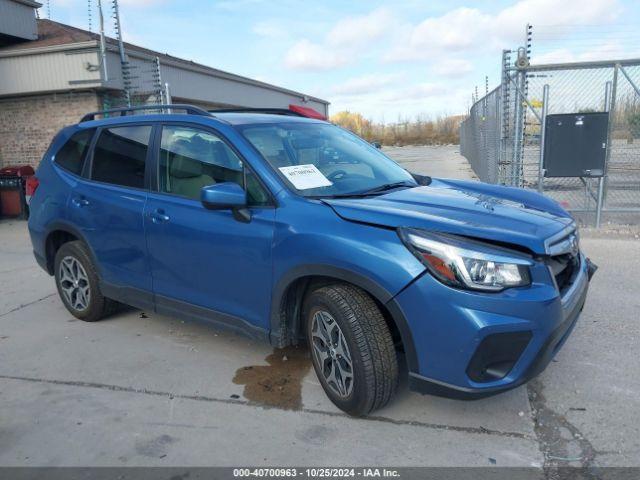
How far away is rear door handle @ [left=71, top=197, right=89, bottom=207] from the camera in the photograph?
14.7 feet

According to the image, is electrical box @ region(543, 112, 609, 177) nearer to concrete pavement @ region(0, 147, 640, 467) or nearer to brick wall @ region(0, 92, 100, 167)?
concrete pavement @ region(0, 147, 640, 467)

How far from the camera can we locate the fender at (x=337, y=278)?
2.79 meters

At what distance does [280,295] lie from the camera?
327 centimetres

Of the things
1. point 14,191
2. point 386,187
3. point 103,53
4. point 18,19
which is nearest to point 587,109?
point 386,187

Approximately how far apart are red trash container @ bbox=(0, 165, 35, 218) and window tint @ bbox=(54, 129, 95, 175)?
24.4ft

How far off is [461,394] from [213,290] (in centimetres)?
177

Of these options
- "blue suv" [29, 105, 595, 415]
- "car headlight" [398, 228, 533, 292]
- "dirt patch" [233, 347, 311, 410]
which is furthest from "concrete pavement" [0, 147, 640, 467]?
"car headlight" [398, 228, 533, 292]

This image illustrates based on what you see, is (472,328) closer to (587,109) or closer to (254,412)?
(254,412)

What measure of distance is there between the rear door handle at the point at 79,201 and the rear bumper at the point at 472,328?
300cm

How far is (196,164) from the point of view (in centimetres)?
381

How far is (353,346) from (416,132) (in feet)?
198

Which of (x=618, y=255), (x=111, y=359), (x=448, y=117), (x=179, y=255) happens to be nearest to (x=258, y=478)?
(x=179, y=255)

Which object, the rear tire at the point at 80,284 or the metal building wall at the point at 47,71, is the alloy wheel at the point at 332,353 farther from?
the metal building wall at the point at 47,71

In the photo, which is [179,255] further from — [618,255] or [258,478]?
[618,255]
